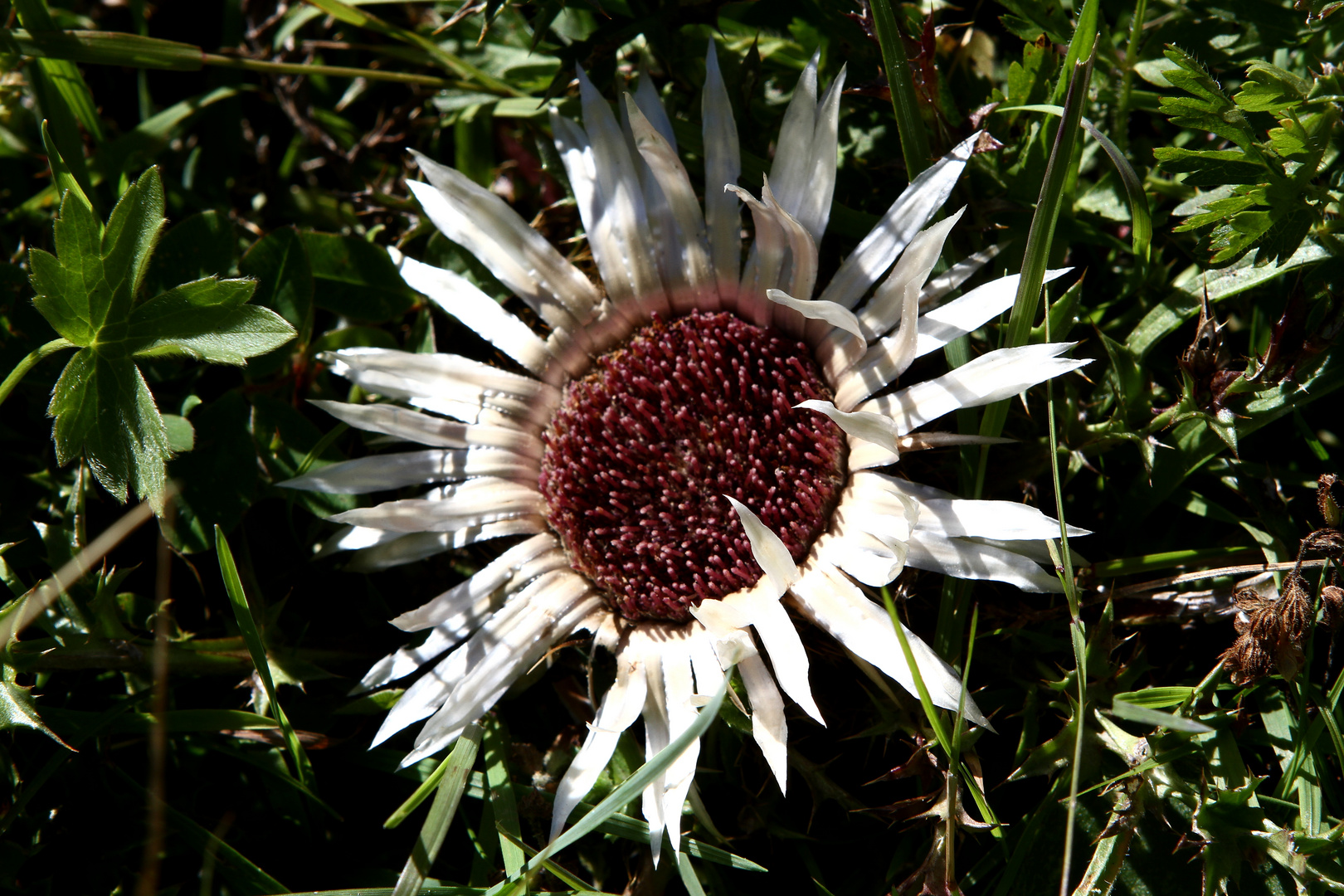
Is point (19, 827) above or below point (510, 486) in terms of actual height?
below

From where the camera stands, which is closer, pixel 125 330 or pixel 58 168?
pixel 125 330

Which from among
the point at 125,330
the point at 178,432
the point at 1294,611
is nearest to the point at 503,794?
the point at 178,432

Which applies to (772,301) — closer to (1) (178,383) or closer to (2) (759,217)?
(2) (759,217)

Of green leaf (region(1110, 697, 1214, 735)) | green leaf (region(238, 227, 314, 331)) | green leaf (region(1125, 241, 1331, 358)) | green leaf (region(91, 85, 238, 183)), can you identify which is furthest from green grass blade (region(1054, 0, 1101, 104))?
green leaf (region(91, 85, 238, 183))

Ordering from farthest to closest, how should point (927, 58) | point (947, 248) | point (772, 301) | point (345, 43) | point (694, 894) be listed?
1. point (345, 43)
2. point (772, 301)
3. point (947, 248)
4. point (927, 58)
5. point (694, 894)

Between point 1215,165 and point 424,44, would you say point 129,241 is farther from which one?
point 1215,165

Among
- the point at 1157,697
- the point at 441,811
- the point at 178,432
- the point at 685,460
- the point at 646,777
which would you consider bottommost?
the point at 1157,697

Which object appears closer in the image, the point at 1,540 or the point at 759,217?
the point at 759,217

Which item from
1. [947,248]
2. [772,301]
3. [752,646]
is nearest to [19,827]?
[752,646]
